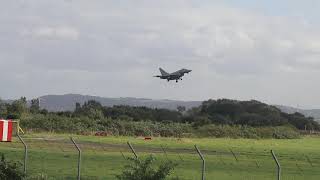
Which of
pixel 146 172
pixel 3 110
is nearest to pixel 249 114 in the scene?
pixel 3 110

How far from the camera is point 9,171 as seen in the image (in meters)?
15.8

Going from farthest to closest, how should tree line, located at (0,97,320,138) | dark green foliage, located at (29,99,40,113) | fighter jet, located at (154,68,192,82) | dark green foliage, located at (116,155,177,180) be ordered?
1. dark green foliage, located at (29,99,40,113)
2. tree line, located at (0,97,320,138)
3. fighter jet, located at (154,68,192,82)
4. dark green foliage, located at (116,155,177,180)

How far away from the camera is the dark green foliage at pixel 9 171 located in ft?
51.3

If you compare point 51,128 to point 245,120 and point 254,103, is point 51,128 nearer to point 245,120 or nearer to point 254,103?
point 245,120

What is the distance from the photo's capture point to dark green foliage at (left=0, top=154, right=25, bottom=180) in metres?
15.6

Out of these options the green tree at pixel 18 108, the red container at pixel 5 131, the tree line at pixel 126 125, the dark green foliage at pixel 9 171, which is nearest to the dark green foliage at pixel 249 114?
the tree line at pixel 126 125

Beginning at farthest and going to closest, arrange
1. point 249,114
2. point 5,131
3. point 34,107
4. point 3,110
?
point 249,114 → point 34,107 → point 3,110 → point 5,131

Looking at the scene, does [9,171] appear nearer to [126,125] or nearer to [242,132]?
[126,125]

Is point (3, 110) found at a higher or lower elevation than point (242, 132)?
higher

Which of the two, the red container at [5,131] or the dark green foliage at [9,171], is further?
the red container at [5,131]

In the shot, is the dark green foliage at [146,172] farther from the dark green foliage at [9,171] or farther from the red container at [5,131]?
A: the red container at [5,131]

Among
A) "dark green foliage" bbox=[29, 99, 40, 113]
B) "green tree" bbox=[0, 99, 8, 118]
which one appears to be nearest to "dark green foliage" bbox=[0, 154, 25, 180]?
"green tree" bbox=[0, 99, 8, 118]

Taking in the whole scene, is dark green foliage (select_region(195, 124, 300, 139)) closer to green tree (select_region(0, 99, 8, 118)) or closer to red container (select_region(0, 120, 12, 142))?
green tree (select_region(0, 99, 8, 118))

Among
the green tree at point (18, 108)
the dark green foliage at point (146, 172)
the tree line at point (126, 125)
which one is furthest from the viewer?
the green tree at point (18, 108)
